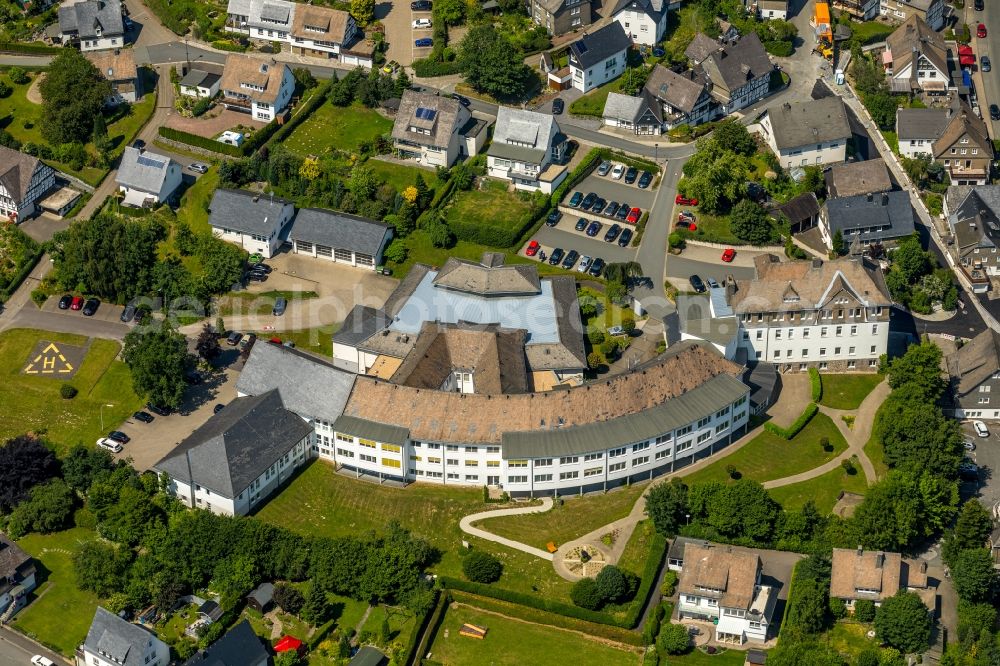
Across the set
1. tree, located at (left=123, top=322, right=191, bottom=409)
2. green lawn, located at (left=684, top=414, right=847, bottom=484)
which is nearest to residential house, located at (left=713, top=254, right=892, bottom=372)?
green lawn, located at (left=684, top=414, right=847, bottom=484)

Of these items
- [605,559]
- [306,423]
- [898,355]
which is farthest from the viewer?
[898,355]

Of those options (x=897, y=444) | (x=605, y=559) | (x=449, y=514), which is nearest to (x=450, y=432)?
(x=449, y=514)

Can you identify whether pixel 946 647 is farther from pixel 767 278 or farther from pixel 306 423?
pixel 306 423

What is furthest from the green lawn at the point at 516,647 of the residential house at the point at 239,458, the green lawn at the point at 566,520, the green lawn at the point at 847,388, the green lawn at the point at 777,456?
the green lawn at the point at 847,388

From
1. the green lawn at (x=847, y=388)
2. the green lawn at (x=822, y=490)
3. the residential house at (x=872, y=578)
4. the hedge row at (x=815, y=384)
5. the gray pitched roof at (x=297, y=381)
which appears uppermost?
the gray pitched roof at (x=297, y=381)

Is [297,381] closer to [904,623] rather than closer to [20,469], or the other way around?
[20,469]

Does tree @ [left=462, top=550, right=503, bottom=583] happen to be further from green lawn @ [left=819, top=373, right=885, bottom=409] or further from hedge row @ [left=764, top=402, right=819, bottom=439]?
green lawn @ [left=819, top=373, right=885, bottom=409]

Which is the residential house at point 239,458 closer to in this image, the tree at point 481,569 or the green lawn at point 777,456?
the tree at point 481,569
